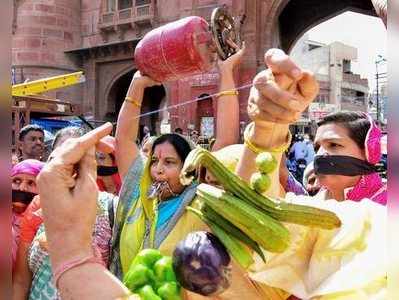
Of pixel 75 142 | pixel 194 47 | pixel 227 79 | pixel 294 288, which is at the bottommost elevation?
pixel 294 288

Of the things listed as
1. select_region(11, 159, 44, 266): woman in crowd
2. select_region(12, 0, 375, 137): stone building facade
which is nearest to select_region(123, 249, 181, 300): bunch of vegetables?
select_region(11, 159, 44, 266): woman in crowd

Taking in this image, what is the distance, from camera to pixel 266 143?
1149 mm

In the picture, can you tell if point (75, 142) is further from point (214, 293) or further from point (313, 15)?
point (313, 15)

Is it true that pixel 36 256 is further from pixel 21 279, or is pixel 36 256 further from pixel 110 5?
pixel 110 5

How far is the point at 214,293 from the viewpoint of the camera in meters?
0.91

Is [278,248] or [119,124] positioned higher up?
[119,124]

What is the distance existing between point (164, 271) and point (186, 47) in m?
1.17

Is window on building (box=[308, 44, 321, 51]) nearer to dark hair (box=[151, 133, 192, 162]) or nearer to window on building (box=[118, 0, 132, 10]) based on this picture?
window on building (box=[118, 0, 132, 10])

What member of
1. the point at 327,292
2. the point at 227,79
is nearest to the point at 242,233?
the point at 327,292

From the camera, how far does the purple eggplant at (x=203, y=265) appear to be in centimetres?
89

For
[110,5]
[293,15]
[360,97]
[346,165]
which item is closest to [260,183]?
[346,165]

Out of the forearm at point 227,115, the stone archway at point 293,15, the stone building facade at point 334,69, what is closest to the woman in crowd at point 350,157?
the forearm at point 227,115

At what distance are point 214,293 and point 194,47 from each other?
4.12 feet

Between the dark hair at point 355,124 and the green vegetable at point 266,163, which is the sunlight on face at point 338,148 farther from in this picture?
the green vegetable at point 266,163
